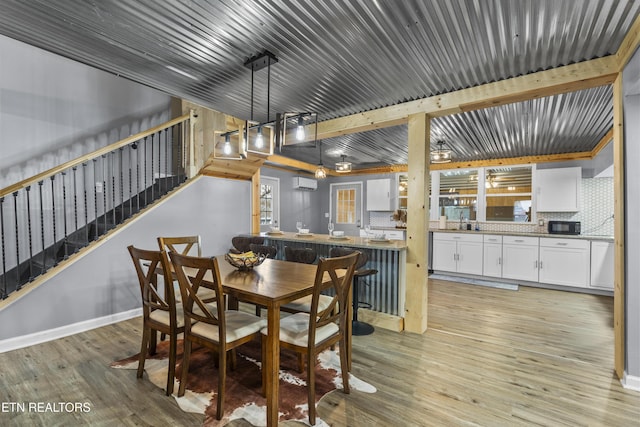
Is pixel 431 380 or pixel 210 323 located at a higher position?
pixel 210 323

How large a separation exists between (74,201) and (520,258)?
720cm

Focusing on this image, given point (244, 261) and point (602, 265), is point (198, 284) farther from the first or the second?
point (602, 265)

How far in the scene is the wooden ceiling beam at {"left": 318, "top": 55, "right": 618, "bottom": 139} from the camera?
2.39 metres

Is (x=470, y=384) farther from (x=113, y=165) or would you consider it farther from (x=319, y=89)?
(x=113, y=165)

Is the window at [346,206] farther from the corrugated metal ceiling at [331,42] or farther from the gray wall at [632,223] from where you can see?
the gray wall at [632,223]

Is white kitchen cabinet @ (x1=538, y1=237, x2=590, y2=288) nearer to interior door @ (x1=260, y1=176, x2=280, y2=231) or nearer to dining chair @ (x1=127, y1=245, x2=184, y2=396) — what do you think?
interior door @ (x1=260, y1=176, x2=280, y2=231)

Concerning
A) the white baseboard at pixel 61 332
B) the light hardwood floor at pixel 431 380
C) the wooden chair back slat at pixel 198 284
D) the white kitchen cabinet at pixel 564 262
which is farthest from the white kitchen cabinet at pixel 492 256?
the white baseboard at pixel 61 332

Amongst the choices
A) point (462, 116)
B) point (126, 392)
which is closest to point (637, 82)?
point (462, 116)

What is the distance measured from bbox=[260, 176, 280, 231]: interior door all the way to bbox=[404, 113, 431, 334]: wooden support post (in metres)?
4.53

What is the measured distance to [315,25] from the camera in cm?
209

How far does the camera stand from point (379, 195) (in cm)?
783

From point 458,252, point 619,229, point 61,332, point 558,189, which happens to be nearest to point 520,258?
point 458,252

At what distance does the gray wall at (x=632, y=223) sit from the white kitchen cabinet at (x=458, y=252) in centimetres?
367

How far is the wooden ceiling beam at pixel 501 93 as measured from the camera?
2.39 m
